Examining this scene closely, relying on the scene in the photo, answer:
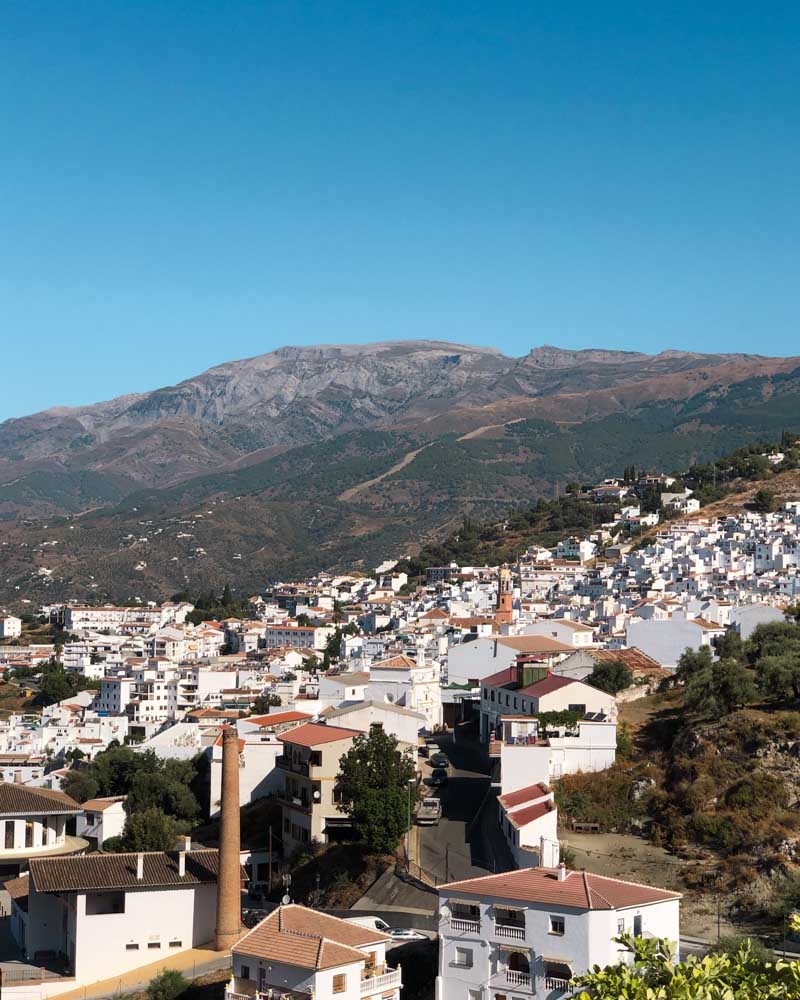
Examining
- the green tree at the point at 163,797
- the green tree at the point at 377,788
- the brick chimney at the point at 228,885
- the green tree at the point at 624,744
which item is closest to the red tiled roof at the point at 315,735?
the green tree at the point at 377,788

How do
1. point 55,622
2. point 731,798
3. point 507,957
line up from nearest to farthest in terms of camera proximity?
1. point 507,957
2. point 731,798
3. point 55,622

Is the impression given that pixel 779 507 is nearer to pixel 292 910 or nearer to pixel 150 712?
pixel 150 712

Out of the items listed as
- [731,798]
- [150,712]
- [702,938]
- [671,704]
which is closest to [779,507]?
[150,712]

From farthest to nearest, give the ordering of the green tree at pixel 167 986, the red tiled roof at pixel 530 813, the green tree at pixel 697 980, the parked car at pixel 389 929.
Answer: the red tiled roof at pixel 530 813, the green tree at pixel 167 986, the parked car at pixel 389 929, the green tree at pixel 697 980

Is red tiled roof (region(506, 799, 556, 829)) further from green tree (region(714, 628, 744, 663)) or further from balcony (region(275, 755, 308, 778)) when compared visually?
green tree (region(714, 628, 744, 663))

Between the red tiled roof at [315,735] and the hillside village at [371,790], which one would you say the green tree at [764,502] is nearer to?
the hillside village at [371,790]

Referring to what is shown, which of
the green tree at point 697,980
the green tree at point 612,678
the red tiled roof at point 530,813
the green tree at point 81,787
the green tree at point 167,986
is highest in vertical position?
the green tree at point 612,678

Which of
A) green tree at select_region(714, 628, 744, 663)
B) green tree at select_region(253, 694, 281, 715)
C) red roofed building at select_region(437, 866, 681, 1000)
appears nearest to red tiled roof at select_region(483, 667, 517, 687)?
green tree at select_region(714, 628, 744, 663)

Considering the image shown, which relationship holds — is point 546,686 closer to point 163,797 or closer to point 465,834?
point 465,834
